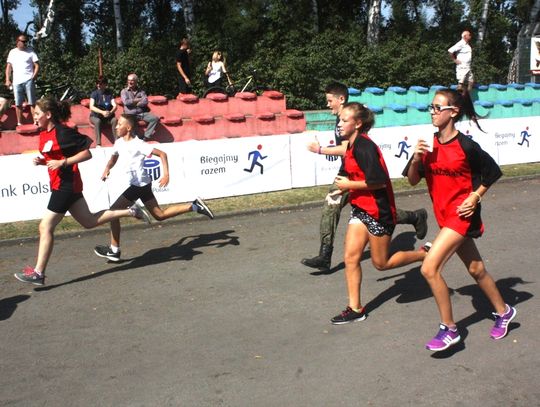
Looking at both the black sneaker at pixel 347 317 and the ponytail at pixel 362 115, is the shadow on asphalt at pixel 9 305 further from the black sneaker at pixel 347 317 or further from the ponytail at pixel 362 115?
the ponytail at pixel 362 115

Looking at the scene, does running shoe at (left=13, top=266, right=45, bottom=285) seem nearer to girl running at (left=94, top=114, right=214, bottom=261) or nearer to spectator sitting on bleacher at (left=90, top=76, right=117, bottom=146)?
girl running at (left=94, top=114, right=214, bottom=261)

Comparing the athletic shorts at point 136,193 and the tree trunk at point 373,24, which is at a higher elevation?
the tree trunk at point 373,24

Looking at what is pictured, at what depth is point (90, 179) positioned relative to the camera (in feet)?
37.1

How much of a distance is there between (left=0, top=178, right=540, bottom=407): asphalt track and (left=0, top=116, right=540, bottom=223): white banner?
2.21 meters

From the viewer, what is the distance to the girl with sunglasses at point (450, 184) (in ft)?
16.3

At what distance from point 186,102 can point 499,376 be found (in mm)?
13155

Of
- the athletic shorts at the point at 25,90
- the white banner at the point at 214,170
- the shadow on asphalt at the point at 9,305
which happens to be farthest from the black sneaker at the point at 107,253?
the athletic shorts at the point at 25,90

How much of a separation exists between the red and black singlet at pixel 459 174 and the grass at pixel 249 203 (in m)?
6.07

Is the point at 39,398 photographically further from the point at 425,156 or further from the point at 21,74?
the point at 21,74

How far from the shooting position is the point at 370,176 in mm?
5457

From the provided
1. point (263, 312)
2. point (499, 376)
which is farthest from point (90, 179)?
point (499, 376)

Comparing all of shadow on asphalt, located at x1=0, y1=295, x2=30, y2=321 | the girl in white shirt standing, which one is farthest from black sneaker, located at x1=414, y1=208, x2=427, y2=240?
the girl in white shirt standing

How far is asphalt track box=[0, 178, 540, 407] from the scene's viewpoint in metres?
4.64

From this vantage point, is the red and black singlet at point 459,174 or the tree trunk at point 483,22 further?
the tree trunk at point 483,22
